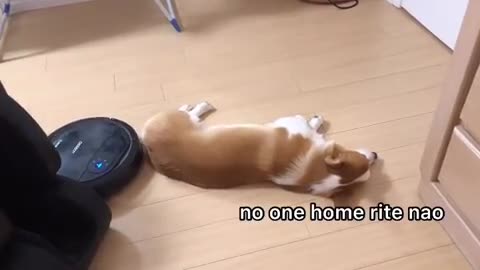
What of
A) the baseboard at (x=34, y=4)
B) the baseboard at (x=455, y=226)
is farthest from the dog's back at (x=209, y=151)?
the baseboard at (x=34, y=4)

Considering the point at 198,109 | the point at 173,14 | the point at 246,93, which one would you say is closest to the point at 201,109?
the point at 198,109

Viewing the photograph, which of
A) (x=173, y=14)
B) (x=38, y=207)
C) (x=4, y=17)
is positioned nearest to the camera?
(x=38, y=207)

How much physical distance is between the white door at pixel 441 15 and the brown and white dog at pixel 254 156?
657 mm

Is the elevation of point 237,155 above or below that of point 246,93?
above

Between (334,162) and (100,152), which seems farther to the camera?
(100,152)

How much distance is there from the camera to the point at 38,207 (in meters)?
1.14

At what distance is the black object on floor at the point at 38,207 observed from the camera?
98cm

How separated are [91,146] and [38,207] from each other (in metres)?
0.34

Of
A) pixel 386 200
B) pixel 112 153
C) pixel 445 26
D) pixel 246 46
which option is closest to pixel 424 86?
pixel 445 26

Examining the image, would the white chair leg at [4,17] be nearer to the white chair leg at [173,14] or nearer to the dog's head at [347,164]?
the white chair leg at [173,14]

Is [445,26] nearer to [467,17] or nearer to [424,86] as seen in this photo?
[424,86]

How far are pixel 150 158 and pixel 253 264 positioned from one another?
430 mm

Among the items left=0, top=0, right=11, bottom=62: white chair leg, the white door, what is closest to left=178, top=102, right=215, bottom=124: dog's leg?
the white door

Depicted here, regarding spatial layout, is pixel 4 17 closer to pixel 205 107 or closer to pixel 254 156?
pixel 205 107
